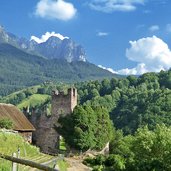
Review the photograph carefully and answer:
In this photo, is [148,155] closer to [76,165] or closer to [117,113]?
[76,165]

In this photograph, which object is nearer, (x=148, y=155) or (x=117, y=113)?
(x=148, y=155)

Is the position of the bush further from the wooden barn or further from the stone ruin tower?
the stone ruin tower

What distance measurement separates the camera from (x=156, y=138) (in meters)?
48.4

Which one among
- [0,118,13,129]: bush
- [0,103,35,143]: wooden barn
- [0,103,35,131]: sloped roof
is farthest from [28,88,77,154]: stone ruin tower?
[0,118,13,129]: bush

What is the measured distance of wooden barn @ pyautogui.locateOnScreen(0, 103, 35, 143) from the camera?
63875 mm

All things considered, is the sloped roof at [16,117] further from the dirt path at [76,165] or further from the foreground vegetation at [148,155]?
the foreground vegetation at [148,155]

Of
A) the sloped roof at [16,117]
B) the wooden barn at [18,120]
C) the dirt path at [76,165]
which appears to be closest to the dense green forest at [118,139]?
the dirt path at [76,165]

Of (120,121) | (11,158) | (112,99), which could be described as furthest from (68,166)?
→ (112,99)

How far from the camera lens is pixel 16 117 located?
66.6 metres

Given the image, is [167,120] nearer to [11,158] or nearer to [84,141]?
[84,141]

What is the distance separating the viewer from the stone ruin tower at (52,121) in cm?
7225

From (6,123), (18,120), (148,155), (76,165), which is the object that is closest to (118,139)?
(18,120)

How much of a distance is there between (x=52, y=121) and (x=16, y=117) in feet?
26.9

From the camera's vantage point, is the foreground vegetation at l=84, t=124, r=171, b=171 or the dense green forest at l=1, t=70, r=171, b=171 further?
the dense green forest at l=1, t=70, r=171, b=171
